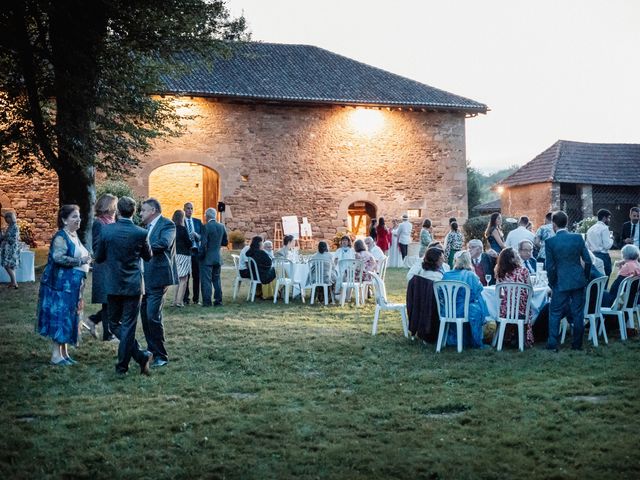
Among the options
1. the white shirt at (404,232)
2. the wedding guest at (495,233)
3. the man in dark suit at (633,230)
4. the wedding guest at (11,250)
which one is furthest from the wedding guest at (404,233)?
the wedding guest at (11,250)

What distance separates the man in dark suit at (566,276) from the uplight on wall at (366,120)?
658 inches

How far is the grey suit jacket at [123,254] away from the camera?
6160 mm

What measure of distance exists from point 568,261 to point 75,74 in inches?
394

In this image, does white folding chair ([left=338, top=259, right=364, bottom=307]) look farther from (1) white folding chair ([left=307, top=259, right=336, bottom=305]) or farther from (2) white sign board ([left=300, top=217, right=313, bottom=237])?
(2) white sign board ([left=300, top=217, right=313, bottom=237])

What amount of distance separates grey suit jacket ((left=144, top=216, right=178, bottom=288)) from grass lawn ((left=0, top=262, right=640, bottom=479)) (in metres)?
0.82

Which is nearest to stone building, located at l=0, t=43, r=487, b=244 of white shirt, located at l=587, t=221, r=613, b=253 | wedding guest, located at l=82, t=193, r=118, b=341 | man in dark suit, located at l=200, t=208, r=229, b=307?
man in dark suit, located at l=200, t=208, r=229, b=307

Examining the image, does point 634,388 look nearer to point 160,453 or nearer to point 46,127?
point 160,453

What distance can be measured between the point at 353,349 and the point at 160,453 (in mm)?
3754

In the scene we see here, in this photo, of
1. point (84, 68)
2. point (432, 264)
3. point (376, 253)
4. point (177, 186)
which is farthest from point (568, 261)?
point (177, 186)

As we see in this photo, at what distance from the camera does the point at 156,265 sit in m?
6.66

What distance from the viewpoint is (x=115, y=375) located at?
6367mm

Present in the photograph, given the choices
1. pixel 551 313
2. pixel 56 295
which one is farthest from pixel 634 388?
pixel 56 295

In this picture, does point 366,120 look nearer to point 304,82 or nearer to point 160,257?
point 304,82

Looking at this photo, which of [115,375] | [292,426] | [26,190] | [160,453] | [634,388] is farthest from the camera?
[26,190]
